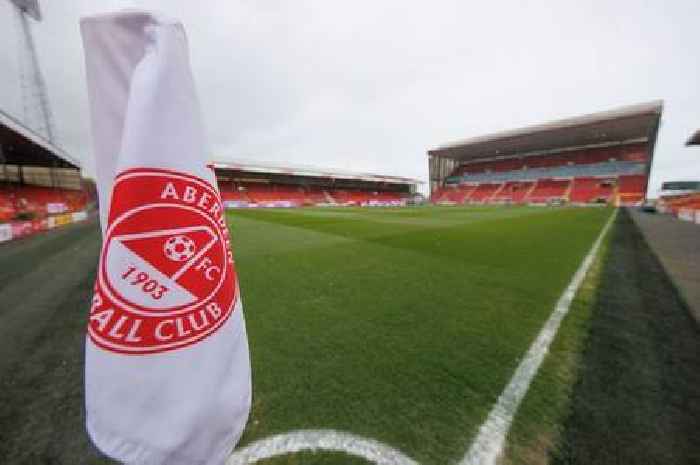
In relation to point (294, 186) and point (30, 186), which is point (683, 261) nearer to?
point (30, 186)

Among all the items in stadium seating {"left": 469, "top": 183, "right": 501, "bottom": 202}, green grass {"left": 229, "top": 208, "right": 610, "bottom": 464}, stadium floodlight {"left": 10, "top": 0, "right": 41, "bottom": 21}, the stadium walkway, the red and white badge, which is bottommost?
the stadium walkway

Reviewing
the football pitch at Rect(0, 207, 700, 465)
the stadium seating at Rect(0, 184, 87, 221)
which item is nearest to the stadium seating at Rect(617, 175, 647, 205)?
the football pitch at Rect(0, 207, 700, 465)

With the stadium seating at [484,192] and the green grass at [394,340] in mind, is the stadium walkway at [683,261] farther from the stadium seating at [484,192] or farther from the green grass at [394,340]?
the stadium seating at [484,192]

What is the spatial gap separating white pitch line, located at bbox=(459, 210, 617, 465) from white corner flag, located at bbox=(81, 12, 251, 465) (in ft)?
4.19

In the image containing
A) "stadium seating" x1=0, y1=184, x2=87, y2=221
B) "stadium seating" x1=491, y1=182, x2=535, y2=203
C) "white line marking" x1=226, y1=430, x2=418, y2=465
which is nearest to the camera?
"white line marking" x1=226, y1=430, x2=418, y2=465

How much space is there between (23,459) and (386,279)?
384 cm

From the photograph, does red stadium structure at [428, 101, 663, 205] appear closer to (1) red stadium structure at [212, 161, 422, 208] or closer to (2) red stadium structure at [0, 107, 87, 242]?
(1) red stadium structure at [212, 161, 422, 208]

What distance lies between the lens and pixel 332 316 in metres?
3.12

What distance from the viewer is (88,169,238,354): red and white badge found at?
767mm

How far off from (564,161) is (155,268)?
61.1 metres

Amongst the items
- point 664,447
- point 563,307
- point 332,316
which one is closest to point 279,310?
point 332,316

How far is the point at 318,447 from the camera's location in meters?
1.45

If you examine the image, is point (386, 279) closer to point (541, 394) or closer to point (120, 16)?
→ point (541, 394)

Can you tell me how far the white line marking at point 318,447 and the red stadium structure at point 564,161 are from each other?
47.7m
